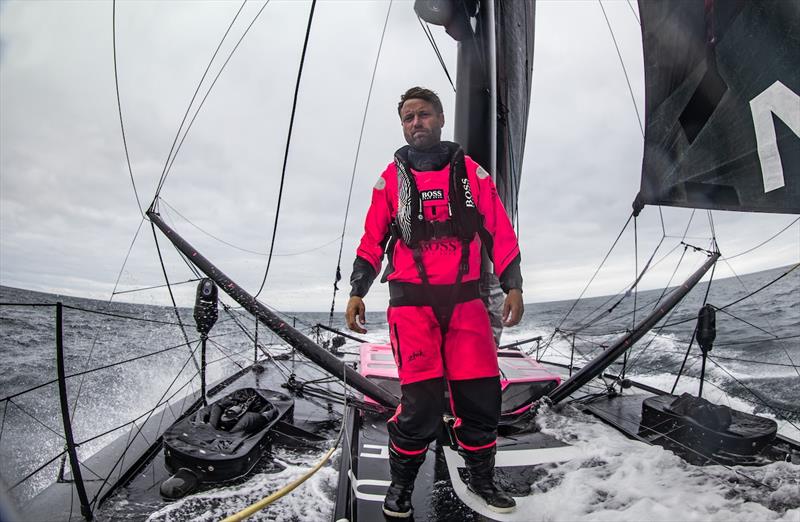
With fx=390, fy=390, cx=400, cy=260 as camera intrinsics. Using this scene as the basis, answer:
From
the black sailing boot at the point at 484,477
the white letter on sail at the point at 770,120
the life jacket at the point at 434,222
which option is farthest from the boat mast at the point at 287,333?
the white letter on sail at the point at 770,120

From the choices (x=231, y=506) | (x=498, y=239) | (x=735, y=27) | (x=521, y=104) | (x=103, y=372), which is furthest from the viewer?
(x=103, y=372)

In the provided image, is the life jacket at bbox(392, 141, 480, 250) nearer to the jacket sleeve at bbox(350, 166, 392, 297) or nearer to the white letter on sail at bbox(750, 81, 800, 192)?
the jacket sleeve at bbox(350, 166, 392, 297)

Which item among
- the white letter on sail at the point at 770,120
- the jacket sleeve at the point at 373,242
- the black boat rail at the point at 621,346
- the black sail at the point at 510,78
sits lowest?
the black boat rail at the point at 621,346

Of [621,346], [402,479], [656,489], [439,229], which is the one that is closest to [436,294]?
[439,229]

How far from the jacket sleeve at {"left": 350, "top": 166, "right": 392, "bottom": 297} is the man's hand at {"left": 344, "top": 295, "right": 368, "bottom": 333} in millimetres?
40

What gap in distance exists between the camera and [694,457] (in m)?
2.31

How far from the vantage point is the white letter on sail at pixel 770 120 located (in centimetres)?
149

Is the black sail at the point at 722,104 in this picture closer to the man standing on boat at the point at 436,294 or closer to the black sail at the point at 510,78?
the man standing on boat at the point at 436,294

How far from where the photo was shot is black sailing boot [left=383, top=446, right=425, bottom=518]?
182cm

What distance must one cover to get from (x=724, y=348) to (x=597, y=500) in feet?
35.8

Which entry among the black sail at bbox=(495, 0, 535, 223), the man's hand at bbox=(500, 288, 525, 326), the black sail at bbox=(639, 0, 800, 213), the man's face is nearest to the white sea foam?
the man's hand at bbox=(500, 288, 525, 326)

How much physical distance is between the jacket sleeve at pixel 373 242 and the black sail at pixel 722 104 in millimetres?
1614

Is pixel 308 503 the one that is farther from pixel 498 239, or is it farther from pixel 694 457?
pixel 694 457

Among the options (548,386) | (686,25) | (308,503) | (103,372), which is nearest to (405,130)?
(686,25)
